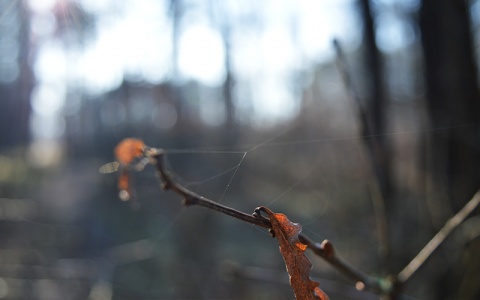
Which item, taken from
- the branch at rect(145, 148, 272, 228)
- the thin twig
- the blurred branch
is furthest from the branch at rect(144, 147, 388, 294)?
the blurred branch

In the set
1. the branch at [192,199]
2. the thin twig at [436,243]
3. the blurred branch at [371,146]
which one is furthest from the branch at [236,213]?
the blurred branch at [371,146]

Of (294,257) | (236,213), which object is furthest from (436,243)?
(236,213)

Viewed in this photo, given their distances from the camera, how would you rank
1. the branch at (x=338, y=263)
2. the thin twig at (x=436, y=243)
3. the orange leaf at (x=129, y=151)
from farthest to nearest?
1. the thin twig at (x=436, y=243)
2. the orange leaf at (x=129, y=151)
3. the branch at (x=338, y=263)

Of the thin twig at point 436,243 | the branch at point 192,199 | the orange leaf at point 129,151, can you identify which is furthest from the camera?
the thin twig at point 436,243

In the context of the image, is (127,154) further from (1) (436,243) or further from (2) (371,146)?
(1) (436,243)

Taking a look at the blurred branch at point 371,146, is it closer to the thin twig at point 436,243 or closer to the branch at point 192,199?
the thin twig at point 436,243

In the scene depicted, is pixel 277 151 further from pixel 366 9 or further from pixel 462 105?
pixel 462 105
